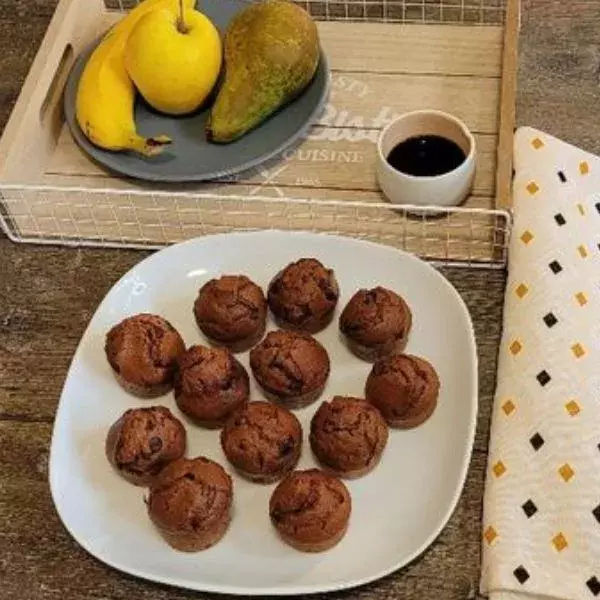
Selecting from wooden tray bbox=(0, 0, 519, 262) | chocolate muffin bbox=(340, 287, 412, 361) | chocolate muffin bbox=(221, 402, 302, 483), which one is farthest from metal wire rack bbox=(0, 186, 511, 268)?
chocolate muffin bbox=(221, 402, 302, 483)

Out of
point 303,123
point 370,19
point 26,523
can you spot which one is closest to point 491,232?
point 303,123

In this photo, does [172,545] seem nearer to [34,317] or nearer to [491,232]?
[34,317]

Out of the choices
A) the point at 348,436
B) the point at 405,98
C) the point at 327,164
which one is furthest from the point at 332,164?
the point at 348,436

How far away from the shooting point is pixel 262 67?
1.03 m

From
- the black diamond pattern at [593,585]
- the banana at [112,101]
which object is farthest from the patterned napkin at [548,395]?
the banana at [112,101]

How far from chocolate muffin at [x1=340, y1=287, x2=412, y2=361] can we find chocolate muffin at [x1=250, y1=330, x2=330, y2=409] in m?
0.03

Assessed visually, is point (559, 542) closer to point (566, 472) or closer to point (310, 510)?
point (566, 472)

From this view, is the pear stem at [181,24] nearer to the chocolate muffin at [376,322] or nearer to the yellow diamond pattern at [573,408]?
the chocolate muffin at [376,322]

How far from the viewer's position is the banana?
1027mm

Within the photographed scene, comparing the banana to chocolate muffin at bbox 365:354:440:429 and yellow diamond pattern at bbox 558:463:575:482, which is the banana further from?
yellow diamond pattern at bbox 558:463:575:482

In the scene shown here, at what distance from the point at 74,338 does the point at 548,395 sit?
0.36 metres

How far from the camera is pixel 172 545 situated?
808 millimetres

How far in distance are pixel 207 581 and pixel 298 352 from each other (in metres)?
0.17

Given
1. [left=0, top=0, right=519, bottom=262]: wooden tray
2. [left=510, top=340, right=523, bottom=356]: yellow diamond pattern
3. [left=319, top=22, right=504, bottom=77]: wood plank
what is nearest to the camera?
[left=510, top=340, right=523, bottom=356]: yellow diamond pattern
